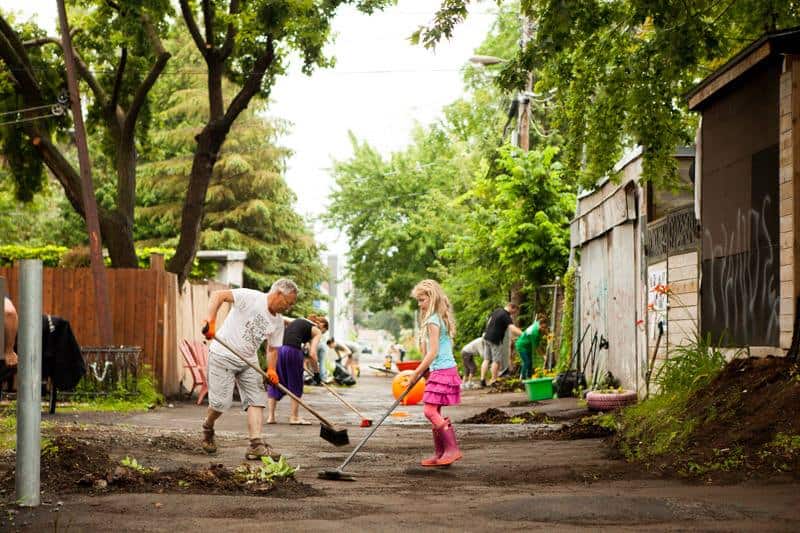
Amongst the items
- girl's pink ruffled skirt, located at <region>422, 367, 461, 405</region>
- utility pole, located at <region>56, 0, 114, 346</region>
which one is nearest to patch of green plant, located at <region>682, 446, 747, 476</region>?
girl's pink ruffled skirt, located at <region>422, 367, 461, 405</region>

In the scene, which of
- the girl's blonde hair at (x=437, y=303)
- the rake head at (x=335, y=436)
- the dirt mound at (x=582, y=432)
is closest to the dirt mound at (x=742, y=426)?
the girl's blonde hair at (x=437, y=303)

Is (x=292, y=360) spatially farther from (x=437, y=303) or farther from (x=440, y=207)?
(x=440, y=207)

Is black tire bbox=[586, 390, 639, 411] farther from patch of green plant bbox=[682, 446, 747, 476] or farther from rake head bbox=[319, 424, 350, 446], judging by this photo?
patch of green plant bbox=[682, 446, 747, 476]

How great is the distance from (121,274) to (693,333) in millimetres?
10950

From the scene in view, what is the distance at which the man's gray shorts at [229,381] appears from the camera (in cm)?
1105

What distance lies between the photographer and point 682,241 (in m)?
13.6

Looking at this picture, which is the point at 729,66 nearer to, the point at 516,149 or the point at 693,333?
the point at 693,333

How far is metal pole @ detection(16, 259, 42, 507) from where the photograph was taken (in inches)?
282

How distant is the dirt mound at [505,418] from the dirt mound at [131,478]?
7268 mm

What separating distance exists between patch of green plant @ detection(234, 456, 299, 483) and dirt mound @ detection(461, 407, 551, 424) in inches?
281

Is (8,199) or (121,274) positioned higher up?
(8,199)

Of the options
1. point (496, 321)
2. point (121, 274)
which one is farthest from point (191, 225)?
point (496, 321)

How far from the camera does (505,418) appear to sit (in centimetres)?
1605

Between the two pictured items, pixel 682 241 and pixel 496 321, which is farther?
pixel 496 321
